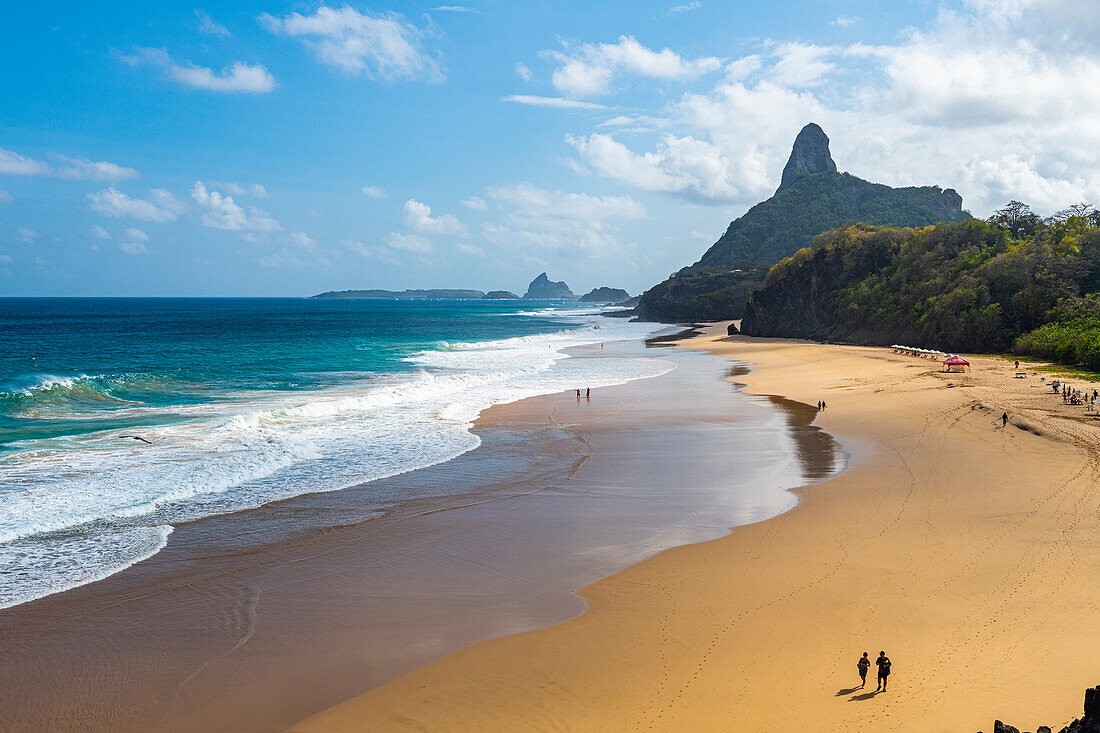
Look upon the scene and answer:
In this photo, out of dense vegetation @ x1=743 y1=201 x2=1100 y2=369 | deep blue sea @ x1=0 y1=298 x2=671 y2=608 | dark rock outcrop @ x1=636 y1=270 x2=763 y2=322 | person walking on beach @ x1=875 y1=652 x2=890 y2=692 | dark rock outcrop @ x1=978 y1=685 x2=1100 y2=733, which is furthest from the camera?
dark rock outcrop @ x1=636 y1=270 x2=763 y2=322

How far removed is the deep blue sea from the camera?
1423 centimetres

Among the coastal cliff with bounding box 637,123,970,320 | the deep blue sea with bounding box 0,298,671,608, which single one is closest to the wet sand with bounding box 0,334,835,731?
the deep blue sea with bounding box 0,298,671,608

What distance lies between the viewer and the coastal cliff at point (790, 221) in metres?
122

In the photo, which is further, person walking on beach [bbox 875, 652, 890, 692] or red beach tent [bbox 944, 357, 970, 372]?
red beach tent [bbox 944, 357, 970, 372]

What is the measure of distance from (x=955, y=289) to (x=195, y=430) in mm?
54036

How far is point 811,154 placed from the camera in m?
189

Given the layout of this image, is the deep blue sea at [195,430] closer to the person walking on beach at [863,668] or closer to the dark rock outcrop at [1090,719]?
the person walking on beach at [863,668]

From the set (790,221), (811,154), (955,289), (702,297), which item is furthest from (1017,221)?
(811,154)

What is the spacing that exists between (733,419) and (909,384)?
513 inches

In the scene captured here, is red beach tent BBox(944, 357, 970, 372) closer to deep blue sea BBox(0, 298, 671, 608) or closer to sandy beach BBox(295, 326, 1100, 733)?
deep blue sea BBox(0, 298, 671, 608)

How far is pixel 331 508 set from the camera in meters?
16.0

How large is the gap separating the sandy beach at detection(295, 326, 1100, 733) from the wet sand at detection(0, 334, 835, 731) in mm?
807

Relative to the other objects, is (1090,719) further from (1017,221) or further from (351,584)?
(1017,221)

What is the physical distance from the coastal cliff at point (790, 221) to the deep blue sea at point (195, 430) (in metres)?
73.2
